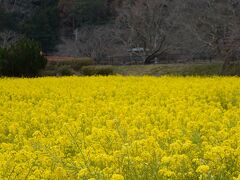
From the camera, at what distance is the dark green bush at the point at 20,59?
3050 centimetres

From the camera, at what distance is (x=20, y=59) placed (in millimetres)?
30562

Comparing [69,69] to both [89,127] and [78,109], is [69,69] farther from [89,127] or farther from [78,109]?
[89,127]

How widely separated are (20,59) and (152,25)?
13.6m

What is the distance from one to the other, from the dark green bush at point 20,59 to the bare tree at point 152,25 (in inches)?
446

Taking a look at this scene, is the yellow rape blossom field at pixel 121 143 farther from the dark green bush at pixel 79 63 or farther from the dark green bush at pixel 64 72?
the dark green bush at pixel 79 63

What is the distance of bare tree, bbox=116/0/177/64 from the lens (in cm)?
4128

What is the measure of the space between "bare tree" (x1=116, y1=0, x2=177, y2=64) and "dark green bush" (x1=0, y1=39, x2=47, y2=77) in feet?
37.2

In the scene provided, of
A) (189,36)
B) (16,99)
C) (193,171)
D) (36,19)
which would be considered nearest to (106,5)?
(36,19)

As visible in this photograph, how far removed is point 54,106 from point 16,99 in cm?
364

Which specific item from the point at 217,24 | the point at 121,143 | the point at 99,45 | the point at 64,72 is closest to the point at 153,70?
the point at 217,24

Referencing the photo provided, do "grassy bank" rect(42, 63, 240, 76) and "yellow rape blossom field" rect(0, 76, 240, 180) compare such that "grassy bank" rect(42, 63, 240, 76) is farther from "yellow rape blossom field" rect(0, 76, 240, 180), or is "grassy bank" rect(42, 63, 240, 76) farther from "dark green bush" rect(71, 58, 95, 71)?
"yellow rape blossom field" rect(0, 76, 240, 180)

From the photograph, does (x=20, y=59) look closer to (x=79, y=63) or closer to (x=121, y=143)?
(x=79, y=63)

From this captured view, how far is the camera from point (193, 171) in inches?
227

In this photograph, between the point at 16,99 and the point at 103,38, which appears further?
the point at 103,38
